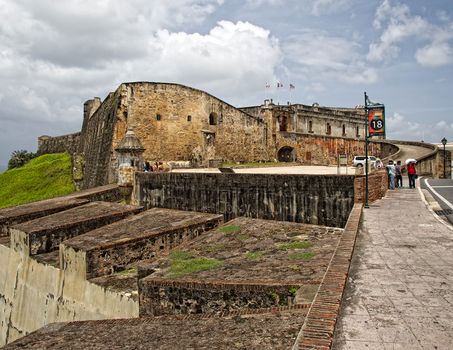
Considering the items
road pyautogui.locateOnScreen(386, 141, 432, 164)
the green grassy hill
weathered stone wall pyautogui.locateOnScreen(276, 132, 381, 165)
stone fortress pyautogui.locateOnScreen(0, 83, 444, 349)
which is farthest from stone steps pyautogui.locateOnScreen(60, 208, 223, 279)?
weathered stone wall pyautogui.locateOnScreen(276, 132, 381, 165)

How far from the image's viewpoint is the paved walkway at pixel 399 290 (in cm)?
374

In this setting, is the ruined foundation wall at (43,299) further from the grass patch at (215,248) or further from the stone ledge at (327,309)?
the stone ledge at (327,309)

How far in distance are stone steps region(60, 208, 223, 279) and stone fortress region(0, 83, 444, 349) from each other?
3 cm

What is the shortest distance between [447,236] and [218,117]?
2245cm

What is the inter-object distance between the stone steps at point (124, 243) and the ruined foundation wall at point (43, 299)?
0.44 m

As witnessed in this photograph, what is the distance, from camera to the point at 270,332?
446 centimetres

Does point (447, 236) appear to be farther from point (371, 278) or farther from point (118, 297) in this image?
point (118, 297)

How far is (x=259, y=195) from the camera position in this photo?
1270cm

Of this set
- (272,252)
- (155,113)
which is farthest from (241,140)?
(272,252)

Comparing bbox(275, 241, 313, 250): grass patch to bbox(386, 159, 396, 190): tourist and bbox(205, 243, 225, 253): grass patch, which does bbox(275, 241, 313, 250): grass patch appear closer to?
bbox(205, 243, 225, 253): grass patch

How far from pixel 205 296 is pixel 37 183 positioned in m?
32.4

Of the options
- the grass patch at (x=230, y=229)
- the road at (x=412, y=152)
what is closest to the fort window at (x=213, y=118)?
the road at (x=412, y=152)

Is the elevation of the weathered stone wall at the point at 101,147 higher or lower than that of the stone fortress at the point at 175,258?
higher

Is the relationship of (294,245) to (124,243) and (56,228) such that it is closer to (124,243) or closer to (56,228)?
(124,243)
